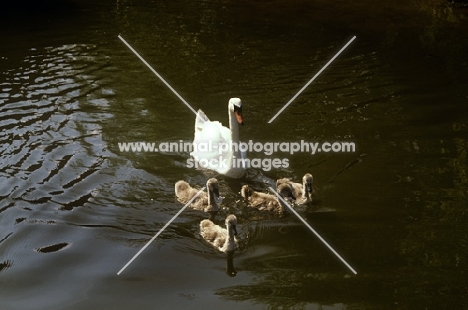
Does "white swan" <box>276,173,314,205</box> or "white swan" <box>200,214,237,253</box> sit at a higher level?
"white swan" <box>276,173,314,205</box>

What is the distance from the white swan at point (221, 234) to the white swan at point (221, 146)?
1496mm

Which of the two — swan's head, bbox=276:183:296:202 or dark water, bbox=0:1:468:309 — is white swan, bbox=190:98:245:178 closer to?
dark water, bbox=0:1:468:309

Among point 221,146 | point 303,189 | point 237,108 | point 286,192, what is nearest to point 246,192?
point 286,192

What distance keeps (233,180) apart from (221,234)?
69.4 inches

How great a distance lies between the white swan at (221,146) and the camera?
354 inches

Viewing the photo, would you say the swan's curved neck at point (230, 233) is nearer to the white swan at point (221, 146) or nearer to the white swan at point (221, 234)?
the white swan at point (221, 234)

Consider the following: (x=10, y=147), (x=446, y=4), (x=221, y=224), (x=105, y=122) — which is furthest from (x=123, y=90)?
(x=446, y=4)

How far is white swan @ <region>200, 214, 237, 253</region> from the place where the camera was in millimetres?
7176

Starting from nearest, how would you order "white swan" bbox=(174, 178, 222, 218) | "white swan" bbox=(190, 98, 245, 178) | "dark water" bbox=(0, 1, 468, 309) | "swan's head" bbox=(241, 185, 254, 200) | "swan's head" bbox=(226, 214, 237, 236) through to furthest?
1. "dark water" bbox=(0, 1, 468, 309)
2. "swan's head" bbox=(226, 214, 237, 236)
3. "white swan" bbox=(174, 178, 222, 218)
4. "swan's head" bbox=(241, 185, 254, 200)
5. "white swan" bbox=(190, 98, 245, 178)

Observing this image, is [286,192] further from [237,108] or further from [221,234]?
[237,108]

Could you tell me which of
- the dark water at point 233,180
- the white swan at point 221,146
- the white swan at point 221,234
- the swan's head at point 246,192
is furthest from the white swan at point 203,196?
the white swan at point 221,146

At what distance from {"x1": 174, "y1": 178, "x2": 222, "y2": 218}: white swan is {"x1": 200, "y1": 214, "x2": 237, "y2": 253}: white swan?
1.51 feet

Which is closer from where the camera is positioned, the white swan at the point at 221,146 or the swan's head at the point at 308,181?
the swan's head at the point at 308,181

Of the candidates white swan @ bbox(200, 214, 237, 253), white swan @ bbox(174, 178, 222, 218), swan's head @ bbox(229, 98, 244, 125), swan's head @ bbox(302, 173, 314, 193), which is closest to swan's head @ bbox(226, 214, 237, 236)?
white swan @ bbox(200, 214, 237, 253)
